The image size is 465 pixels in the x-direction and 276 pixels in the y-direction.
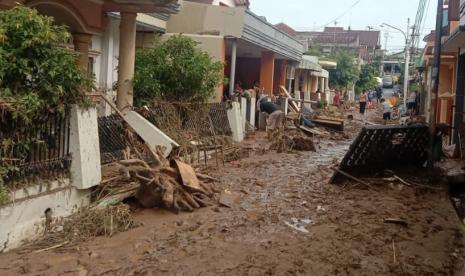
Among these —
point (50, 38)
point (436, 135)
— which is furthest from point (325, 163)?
point (50, 38)

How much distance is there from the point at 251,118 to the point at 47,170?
1226 centimetres

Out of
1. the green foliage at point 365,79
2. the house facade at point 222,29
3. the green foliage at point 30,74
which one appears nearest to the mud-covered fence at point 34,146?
the green foliage at point 30,74

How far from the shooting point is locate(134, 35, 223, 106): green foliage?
1171cm

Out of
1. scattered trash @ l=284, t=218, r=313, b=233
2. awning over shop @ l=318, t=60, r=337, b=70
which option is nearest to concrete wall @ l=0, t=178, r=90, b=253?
scattered trash @ l=284, t=218, r=313, b=233

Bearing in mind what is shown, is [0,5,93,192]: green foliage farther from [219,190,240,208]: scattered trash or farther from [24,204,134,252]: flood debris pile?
[219,190,240,208]: scattered trash

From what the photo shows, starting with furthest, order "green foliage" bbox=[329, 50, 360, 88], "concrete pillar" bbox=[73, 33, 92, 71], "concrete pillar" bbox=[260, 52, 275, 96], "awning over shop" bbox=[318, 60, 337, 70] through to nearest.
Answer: "green foliage" bbox=[329, 50, 360, 88] → "awning over shop" bbox=[318, 60, 337, 70] → "concrete pillar" bbox=[260, 52, 275, 96] → "concrete pillar" bbox=[73, 33, 92, 71]

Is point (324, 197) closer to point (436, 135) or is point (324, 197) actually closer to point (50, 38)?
point (436, 135)

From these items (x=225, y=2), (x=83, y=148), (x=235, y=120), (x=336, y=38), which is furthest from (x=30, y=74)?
(x=336, y=38)

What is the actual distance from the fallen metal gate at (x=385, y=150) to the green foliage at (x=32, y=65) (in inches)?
205

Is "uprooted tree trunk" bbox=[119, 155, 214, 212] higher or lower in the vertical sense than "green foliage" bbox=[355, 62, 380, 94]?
lower

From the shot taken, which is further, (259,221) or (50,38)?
(259,221)

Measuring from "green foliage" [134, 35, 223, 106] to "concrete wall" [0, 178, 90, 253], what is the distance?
5.39m

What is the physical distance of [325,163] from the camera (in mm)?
12320

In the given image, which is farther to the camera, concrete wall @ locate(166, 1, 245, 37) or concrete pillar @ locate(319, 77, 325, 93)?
concrete pillar @ locate(319, 77, 325, 93)
